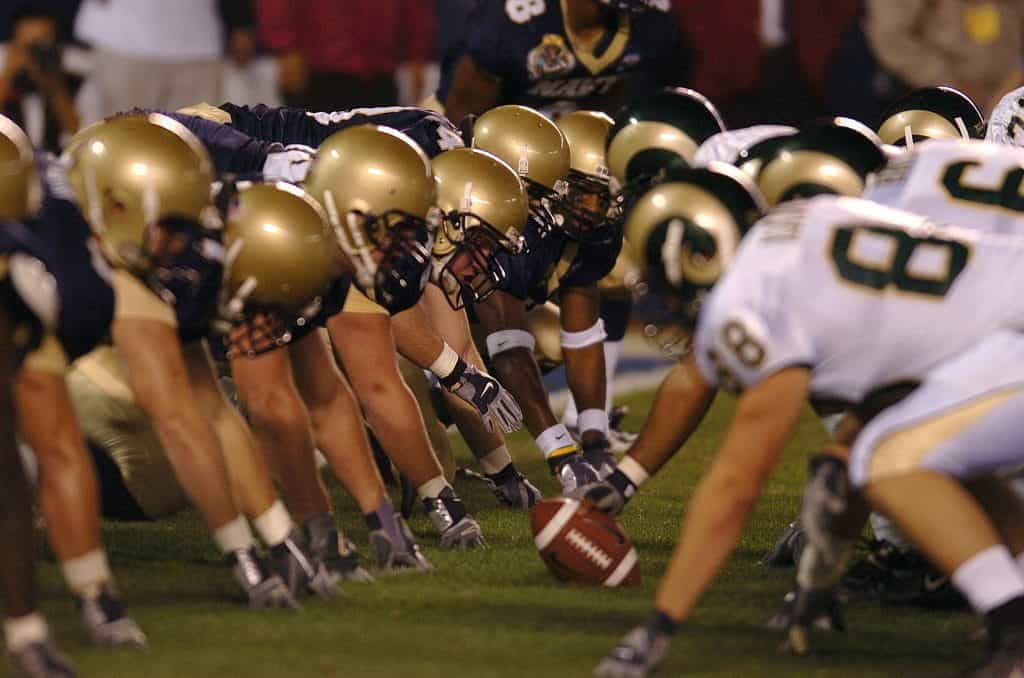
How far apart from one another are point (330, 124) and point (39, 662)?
2818 mm

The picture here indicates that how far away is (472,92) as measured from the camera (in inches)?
323

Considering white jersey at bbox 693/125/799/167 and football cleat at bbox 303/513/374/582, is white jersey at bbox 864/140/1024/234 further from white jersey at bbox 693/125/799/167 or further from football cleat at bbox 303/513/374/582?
football cleat at bbox 303/513/374/582

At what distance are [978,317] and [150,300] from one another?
Result: 182 centimetres

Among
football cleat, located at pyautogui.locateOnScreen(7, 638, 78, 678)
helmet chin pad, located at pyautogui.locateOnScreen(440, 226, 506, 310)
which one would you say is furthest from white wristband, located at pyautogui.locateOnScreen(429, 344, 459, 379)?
football cleat, located at pyautogui.locateOnScreen(7, 638, 78, 678)

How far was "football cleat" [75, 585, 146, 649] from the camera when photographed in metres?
4.50

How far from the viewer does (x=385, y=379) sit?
5691 millimetres

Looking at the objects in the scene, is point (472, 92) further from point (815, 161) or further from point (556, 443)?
point (815, 161)

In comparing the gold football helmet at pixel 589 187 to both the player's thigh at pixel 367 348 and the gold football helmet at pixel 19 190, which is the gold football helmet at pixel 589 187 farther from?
the gold football helmet at pixel 19 190

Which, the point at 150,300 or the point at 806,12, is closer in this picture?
the point at 150,300

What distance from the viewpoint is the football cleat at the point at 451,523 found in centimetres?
593

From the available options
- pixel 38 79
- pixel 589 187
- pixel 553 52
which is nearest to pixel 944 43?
pixel 553 52

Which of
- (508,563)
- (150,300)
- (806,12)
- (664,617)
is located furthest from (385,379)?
(806,12)

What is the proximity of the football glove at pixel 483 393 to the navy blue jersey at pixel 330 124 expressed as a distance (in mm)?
657

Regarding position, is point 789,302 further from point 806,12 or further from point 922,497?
point 806,12
